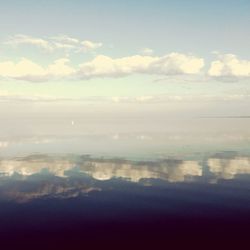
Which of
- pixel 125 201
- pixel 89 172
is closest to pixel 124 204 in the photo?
pixel 125 201

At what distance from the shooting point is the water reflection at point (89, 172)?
40953 millimetres

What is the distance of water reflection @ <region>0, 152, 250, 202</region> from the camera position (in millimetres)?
40953

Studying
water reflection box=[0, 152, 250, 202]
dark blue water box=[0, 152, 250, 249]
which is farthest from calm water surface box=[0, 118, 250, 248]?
water reflection box=[0, 152, 250, 202]

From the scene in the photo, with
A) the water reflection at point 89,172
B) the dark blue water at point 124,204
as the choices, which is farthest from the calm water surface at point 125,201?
the water reflection at point 89,172

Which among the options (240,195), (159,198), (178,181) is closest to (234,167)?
(178,181)

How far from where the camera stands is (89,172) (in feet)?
171

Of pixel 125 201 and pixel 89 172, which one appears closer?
pixel 125 201

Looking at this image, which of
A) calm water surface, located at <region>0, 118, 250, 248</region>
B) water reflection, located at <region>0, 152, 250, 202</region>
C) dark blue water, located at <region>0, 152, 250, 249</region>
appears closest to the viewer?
dark blue water, located at <region>0, 152, 250, 249</region>

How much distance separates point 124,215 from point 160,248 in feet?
23.5

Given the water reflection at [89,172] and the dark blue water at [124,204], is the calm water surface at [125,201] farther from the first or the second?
the water reflection at [89,172]

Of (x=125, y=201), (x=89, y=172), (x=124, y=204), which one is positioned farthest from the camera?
(x=89, y=172)

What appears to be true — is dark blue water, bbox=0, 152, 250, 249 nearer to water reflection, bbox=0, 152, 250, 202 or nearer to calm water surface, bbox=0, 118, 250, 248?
calm water surface, bbox=0, 118, 250, 248

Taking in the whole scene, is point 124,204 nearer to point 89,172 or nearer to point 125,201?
point 125,201

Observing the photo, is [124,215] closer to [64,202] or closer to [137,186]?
[64,202]
